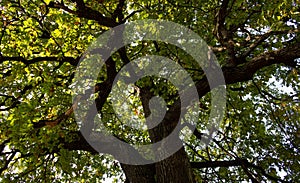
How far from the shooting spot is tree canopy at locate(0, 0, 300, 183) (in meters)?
6.90

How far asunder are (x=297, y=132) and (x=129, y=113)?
6.88 metres

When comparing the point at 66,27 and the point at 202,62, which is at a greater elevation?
the point at 66,27

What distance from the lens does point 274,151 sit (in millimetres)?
9430

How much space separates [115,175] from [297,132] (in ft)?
26.3

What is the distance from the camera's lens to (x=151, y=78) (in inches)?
377

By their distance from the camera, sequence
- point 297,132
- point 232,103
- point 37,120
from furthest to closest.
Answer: point 232,103
point 297,132
point 37,120

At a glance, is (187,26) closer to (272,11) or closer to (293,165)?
(272,11)

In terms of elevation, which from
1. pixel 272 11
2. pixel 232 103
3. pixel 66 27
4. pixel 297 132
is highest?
pixel 66 27

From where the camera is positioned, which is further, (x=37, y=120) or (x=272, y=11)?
(x=37, y=120)

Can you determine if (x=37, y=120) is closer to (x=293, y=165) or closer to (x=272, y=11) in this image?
(x=272, y=11)

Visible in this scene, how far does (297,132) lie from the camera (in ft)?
26.7

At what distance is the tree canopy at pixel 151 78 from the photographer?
22.6 ft

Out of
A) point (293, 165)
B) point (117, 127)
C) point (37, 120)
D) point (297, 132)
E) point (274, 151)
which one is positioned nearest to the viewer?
point (37, 120)

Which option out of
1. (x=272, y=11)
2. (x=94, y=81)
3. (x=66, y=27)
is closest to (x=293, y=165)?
(x=272, y=11)
